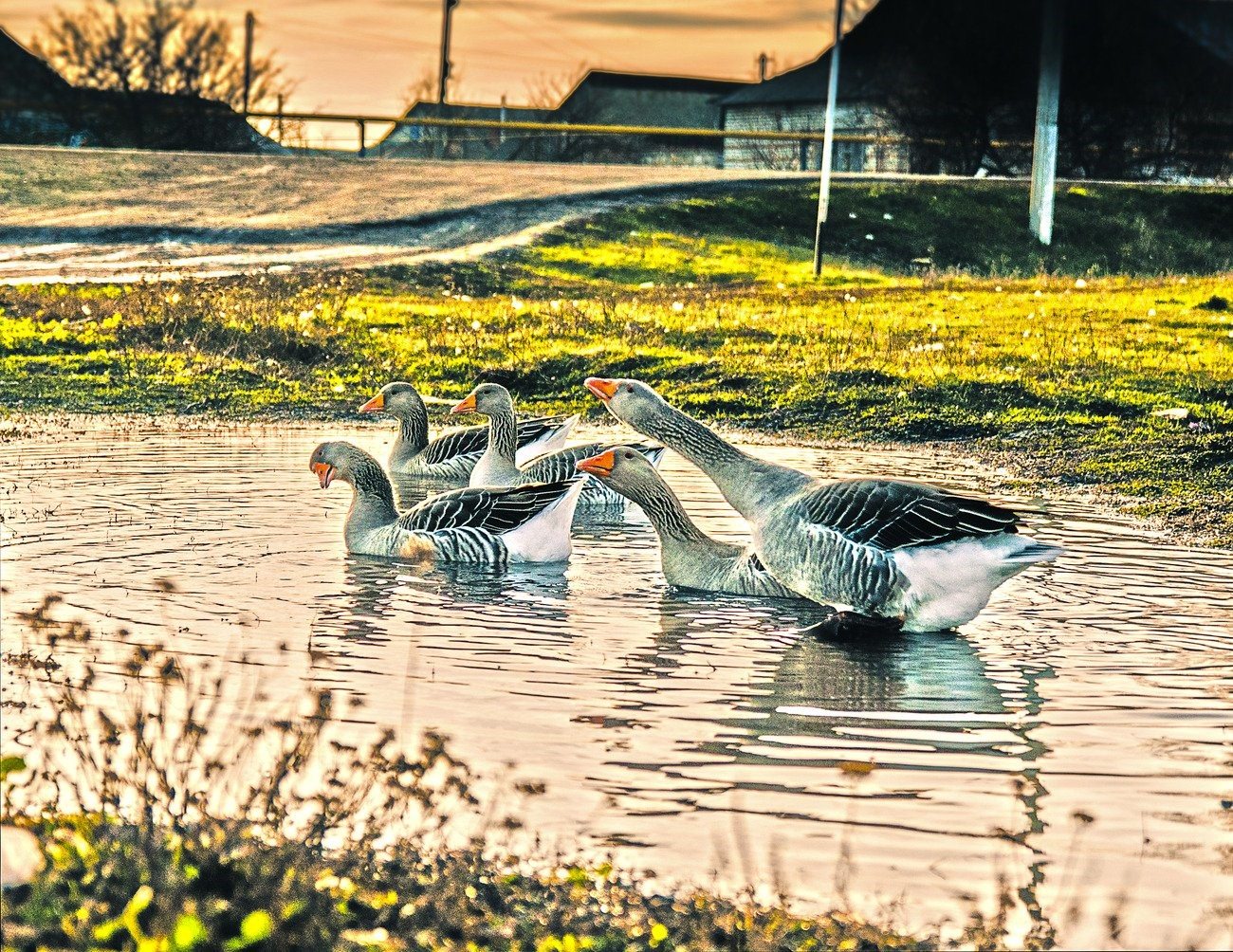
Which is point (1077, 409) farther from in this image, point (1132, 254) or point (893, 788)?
point (1132, 254)

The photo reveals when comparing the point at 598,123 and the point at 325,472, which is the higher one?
the point at 598,123

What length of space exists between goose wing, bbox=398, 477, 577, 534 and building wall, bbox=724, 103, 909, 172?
4760 centimetres

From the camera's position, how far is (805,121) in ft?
243

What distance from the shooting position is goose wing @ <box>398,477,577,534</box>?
1163cm

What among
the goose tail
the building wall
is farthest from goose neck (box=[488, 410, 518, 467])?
the building wall

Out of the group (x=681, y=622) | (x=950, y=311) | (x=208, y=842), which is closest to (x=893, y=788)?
(x=208, y=842)

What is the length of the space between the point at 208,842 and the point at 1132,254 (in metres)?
40.5

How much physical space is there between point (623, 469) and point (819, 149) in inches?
2048

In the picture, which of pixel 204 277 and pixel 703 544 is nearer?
pixel 703 544

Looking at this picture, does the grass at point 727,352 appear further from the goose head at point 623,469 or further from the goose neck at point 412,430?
the goose head at point 623,469

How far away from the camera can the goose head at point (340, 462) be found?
12453 mm

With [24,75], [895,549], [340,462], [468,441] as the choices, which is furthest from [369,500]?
[24,75]

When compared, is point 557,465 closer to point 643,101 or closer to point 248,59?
point 248,59

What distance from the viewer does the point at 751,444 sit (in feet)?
56.4
